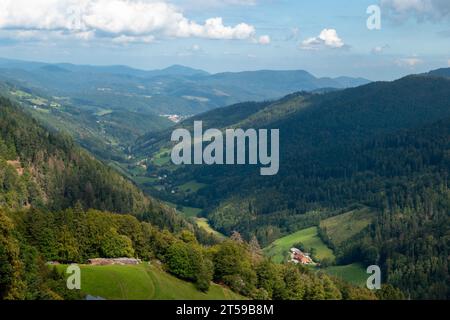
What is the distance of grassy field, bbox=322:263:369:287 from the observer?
16825 cm

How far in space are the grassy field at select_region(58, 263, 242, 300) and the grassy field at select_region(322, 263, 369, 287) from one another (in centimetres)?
9323

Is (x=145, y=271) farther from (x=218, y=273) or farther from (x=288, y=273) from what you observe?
(x=288, y=273)

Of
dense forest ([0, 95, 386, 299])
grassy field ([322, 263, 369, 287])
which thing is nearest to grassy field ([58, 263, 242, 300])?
dense forest ([0, 95, 386, 299])

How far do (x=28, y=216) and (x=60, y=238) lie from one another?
5867 millimetres

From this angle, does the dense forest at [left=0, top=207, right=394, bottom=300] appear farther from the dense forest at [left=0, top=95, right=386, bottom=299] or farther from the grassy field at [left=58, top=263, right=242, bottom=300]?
the grassy field at [left=58, top=263, right=242, bottom=300]

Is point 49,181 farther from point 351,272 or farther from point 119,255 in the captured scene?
point 351,272

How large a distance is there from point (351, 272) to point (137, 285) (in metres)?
119

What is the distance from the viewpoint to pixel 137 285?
73.4 m

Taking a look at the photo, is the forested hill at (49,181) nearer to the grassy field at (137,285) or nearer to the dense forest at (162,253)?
the dense forest at (162,253)

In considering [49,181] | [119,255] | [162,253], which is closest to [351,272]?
[49,181]

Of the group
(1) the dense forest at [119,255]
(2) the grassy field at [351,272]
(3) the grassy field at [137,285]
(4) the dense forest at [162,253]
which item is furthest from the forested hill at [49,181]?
(3) the grassy field at [137,285]

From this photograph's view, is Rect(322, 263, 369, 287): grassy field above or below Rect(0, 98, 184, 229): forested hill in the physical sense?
below

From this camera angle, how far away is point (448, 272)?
158125 mm
